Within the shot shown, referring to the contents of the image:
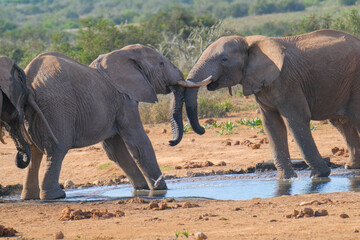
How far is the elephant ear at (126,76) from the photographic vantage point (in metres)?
8.91

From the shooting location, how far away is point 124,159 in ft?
30.6

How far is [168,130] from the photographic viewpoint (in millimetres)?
14812

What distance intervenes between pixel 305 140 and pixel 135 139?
6.91ft

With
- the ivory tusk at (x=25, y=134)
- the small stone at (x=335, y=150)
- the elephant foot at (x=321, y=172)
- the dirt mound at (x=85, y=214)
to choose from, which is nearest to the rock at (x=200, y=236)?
the dirt mound at (x=85, y=214)

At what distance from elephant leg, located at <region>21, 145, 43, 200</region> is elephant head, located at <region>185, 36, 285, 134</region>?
197cm

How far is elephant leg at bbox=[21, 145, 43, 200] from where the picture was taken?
28.2 feet

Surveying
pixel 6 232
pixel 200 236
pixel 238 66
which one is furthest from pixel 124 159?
pixel 200 236

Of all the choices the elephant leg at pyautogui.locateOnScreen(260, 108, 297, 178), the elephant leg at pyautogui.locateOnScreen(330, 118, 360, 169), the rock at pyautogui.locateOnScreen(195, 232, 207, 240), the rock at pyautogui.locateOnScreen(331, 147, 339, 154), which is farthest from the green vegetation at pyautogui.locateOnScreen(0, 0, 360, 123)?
the rock at pyautogui.locateOnScreen(195, 232, 207, 240)

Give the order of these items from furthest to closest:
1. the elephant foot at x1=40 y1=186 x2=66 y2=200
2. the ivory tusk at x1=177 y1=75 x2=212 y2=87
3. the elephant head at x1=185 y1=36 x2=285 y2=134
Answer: the elephant head at x1=185 y1=36 x2=285 y2=134
the ivory tusk at x1=177 y1=75 x2=212 y2=87
the elephant foot at x1=40 y1=186 x2=66 y2=200

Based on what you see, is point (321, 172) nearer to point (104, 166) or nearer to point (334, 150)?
point (334, 150)

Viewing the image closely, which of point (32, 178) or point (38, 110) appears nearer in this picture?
point (38, 110)

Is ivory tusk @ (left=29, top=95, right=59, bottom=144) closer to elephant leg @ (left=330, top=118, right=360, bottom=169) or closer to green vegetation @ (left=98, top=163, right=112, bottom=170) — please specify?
green vegetation @ (left=98, top=163, right=112, bottom=170)

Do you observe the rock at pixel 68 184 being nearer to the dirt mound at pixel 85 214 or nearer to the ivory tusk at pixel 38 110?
the ivory tusk at pixel 38 110

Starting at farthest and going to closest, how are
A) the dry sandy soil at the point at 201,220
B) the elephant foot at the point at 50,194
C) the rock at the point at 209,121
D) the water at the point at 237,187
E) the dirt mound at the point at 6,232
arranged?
1. the rock at the point at 209,121
2. the water at the point at 237,187
3. the elephant foot at the point at 50,194
4. the dirt mound at the point at 6,232
5. the dry sandy soil at the point at 201,220
